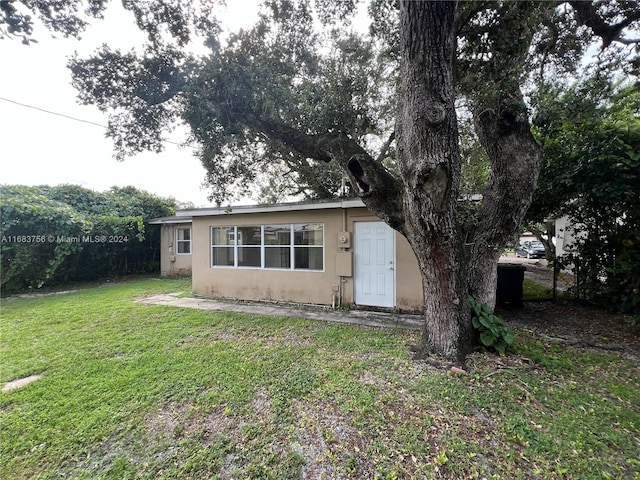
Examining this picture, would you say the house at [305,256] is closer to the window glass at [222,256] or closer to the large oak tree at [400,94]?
the window glass at [222,256]

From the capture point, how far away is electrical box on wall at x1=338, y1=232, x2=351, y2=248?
630cm

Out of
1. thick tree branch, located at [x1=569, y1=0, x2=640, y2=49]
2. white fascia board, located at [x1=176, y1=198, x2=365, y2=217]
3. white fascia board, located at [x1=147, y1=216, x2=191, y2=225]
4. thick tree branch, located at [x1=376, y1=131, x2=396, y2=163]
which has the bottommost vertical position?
white fascia board, located at [x1=176, y1=198, x2=365, y2=217]

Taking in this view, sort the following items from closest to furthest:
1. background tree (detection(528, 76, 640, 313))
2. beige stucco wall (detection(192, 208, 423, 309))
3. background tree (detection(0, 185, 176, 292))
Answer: background tree (detection(528, 76, 640, 313)) < beige stucco wall (detection(192, 208, 423, 309)) < background tree (detection(0, 185, 176, 292))

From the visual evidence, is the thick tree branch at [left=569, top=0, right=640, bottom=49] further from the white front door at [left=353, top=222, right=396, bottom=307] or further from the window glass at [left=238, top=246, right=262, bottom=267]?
the window glass at [left=238, top=246, right=262, bottom=267]

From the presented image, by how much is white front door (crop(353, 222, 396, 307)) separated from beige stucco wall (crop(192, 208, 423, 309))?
140 millimetres

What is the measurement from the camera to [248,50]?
4918mm

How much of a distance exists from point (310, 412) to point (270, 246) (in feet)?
16.7

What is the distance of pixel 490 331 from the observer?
3.73 m

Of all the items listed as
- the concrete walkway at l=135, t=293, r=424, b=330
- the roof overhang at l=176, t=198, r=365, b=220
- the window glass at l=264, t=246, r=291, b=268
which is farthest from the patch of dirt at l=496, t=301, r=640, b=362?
the window glass at l=264, t=246, r=291, b=268

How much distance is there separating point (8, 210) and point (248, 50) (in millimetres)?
8837

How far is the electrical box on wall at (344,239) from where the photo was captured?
6297mm

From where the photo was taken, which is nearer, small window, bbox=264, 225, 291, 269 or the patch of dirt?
the patch of dirt

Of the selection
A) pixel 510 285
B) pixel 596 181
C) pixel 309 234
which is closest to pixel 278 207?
pixel 309 234

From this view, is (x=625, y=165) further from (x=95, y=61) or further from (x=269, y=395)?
(x=95, y=61)
